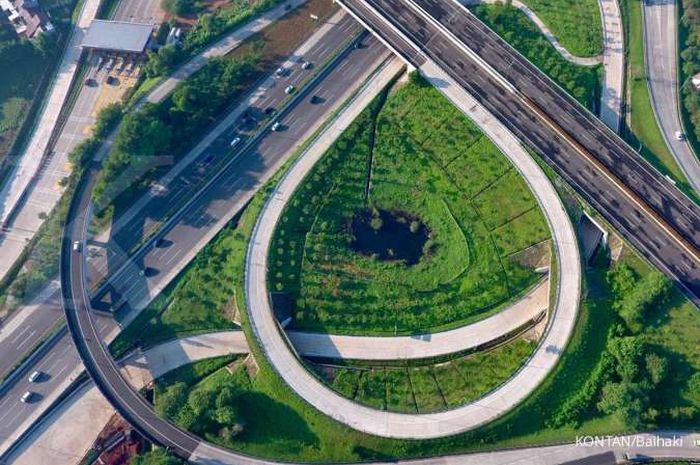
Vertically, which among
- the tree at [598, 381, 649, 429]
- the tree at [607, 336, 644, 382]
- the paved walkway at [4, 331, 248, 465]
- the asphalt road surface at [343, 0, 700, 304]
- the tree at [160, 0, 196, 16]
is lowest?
the paved walkway at [4, 331, 248, 465]

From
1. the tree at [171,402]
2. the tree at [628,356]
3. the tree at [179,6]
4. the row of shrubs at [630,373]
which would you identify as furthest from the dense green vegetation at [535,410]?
the tree at [179,6]

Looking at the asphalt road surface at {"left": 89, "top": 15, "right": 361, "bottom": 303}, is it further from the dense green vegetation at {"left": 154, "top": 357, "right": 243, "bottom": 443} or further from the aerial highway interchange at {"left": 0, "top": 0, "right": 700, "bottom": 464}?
the dense green vegetation at {"left": 154, "top": 357, "right": 243, "bottom": 443}

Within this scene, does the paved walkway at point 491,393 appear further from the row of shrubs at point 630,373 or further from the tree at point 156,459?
the tree at point 156,459

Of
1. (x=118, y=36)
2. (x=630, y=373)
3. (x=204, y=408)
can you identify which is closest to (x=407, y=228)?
(x=630, y=373)

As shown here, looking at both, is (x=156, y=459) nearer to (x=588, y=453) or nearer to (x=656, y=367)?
(x=588, y=453)

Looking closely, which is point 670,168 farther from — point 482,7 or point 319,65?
point 319,65

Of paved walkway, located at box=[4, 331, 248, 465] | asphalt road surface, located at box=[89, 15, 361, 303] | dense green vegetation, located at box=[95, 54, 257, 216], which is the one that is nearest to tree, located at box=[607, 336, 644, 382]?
paved walkway, located at box=[4, 331, 248, 465]
